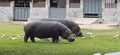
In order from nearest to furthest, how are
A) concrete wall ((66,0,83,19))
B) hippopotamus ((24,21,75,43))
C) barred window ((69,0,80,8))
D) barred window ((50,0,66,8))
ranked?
hippopotamus ((24,21,75,43)) → concrete wall ((66,0,83,19)) → barred window ((69,0,80,8)) → barred window ((50,0,66,8))

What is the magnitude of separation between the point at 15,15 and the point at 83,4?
6825 mm

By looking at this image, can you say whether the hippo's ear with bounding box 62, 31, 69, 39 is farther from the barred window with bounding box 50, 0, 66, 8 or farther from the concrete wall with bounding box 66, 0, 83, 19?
the barred window with bounding box 50, 0, 66, 8

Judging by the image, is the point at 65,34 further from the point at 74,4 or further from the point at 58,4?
the point at 58,4

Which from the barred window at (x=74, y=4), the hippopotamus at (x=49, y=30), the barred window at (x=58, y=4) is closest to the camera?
the hippopotamus at (x=49, y=30)

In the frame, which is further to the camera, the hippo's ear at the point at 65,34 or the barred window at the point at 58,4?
the barred window at the point at 58,4

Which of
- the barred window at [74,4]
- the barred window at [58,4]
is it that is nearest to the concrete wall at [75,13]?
the barred window at [74,4]

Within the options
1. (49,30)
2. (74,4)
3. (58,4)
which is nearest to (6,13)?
(58,4)

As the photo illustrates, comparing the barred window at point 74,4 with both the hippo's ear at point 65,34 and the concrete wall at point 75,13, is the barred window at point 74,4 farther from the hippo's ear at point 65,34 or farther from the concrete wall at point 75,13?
the hippo's ear at point 65,34

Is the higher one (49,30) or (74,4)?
(74,4)

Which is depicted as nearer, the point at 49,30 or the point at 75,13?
the point at 49,30

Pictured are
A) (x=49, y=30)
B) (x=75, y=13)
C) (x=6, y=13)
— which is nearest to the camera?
(x=49, y=30)

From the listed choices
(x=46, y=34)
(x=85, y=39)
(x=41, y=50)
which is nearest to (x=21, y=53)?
(x=41, y=50)

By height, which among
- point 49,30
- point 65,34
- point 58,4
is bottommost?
point 65,34

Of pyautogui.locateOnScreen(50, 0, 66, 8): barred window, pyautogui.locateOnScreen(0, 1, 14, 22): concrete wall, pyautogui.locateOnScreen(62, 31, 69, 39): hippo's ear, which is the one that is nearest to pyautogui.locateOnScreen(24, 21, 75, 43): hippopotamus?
pyautogui.locateOnScreen(62, 31, 69, 39): hippo's ear
